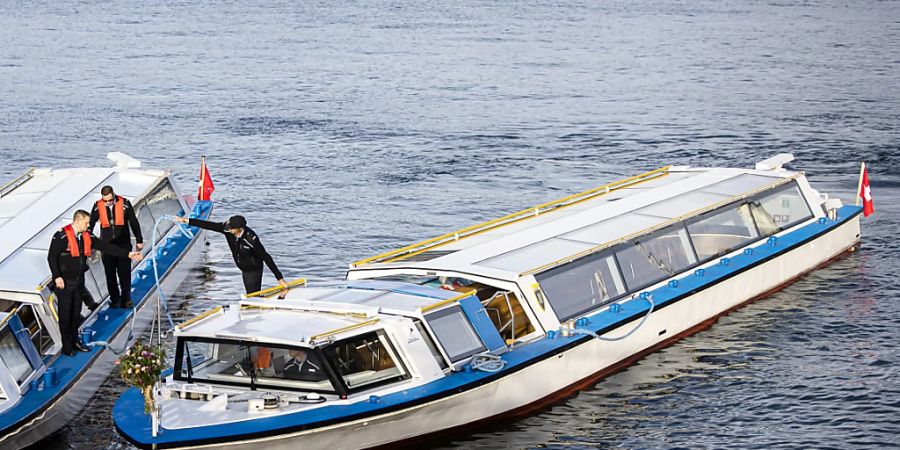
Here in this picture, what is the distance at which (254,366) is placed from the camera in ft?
60.0

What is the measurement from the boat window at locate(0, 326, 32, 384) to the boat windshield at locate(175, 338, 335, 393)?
2.53 meters

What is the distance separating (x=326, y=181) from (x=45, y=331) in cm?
1911

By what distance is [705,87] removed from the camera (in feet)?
194

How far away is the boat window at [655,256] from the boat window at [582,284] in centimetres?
39

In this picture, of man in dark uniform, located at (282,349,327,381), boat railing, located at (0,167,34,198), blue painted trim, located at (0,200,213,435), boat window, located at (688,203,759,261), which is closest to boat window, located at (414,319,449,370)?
man in dark uniform, located at (282,349,327,381)

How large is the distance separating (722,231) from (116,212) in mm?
12149

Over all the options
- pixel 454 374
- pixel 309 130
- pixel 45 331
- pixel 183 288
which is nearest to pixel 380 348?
pixel 454 374

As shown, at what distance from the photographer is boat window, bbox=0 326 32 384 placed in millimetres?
19125

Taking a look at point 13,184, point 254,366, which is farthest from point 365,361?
point 13,184

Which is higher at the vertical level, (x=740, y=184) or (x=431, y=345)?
(x=740, y=184)

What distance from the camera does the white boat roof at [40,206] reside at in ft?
70.5

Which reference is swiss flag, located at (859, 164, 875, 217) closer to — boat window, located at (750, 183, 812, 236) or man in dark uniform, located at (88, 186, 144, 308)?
boat window, located at (750, 183, 812, 236)

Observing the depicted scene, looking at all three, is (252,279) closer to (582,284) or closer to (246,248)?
(246,248)

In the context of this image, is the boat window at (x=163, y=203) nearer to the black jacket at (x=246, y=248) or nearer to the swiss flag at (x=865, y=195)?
the black jacket at (x=246, y=248)
